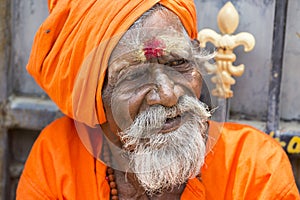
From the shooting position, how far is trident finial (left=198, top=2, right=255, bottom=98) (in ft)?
6.76

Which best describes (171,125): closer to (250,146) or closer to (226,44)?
(250,146)

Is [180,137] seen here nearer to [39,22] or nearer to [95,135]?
[95,135]

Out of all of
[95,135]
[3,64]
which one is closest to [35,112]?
[3,64]

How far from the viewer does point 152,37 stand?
1684 millimetres

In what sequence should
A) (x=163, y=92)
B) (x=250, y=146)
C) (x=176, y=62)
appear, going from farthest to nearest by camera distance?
(x=250, y=146), (x=176, y=62), (x=163, y=92)

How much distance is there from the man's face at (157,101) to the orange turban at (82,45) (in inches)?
1.3

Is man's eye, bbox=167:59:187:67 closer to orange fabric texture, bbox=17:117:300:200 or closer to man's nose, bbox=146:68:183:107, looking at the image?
man's nose, bbox=146:68:183:107

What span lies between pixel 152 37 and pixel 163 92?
6.6 inches

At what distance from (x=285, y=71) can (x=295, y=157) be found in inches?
12.4

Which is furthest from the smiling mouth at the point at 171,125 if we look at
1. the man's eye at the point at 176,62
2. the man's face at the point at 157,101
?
the man's eye at the point at 176,62

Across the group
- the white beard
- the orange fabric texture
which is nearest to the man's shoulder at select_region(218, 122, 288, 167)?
the orange fabric texture

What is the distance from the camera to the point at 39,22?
232 centimetres

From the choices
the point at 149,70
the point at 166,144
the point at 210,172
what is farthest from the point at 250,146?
the point at 149,70

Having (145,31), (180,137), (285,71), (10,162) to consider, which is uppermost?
(145,31)
